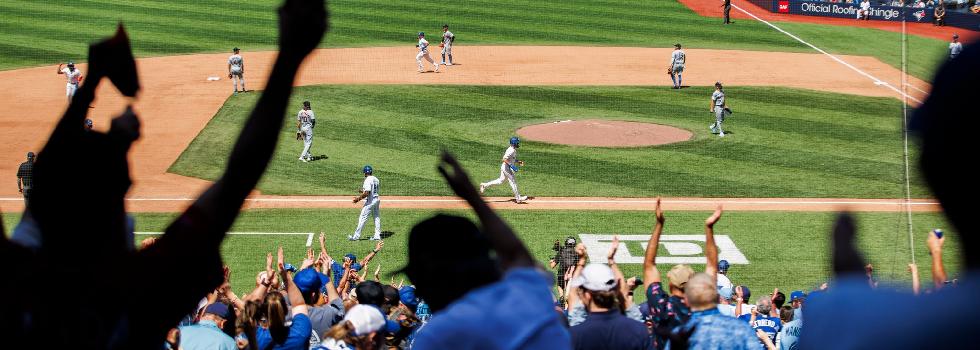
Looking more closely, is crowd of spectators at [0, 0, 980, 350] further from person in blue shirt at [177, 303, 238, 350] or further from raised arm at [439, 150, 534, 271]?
person in blue shirt at [177, 303, 238, 350]

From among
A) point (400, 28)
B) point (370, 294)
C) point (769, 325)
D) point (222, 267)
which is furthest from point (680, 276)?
point (400, 28)

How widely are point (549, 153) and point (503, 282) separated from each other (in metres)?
20.5

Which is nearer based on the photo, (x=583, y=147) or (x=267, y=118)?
(x=267, y=118)

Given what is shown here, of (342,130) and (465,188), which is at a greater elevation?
(465,188)

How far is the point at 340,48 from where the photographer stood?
1467 inches

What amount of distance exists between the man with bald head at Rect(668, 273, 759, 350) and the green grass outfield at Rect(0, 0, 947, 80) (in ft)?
104

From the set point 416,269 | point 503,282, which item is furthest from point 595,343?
point 503,282

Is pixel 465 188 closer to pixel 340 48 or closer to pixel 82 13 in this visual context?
pixel 340 48

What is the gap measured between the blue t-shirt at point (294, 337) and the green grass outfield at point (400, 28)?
31086mm

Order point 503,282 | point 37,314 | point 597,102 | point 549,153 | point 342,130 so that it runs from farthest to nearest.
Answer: point 597,102 < point 342,130 < point 549,153 < point 503,282 < point 37,314

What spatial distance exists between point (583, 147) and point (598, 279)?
60.7ft

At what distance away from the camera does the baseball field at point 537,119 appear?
17.0m

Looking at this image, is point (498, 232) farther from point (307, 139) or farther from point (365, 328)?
point (307, 139)

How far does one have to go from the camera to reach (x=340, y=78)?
3106cm
